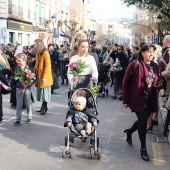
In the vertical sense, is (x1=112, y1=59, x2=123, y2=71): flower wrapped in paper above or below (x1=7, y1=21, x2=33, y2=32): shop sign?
below

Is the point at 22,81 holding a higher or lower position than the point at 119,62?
lower

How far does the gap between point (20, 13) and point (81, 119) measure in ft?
113

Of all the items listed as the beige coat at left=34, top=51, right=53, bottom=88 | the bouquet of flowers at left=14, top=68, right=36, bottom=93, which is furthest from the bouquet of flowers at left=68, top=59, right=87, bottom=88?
the beige coat at left=34, top=51, right=53, bottom=88

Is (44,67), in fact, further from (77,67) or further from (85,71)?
(77,67)

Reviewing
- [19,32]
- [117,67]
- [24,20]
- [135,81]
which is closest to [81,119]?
[135,81]

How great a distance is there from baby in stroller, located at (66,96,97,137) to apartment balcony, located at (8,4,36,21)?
101 feet

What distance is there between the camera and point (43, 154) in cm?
603

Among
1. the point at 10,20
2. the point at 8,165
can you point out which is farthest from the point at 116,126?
the point at 10,20

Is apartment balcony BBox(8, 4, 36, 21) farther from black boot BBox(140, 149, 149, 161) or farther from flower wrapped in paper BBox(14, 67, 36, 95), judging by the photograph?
black boot BBox(140, 149, 149, 161)

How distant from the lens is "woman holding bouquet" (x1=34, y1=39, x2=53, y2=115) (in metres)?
8.84

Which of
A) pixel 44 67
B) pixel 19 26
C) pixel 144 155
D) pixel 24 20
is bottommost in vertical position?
pixel 144 155

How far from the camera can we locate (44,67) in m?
8.91

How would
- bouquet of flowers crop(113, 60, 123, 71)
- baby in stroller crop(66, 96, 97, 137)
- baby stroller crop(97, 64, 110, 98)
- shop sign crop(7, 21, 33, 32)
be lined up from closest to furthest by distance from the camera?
1. baby in stroller crop(66, 96, 97, 137)
2. bouquet of flowers crop(113, 60, 123, 71)
3. baby stroller crop(97, 64, 110, 98)
4. shop sign crop(7, 21, 33, 32)

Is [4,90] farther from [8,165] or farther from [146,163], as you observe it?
[146,163]
